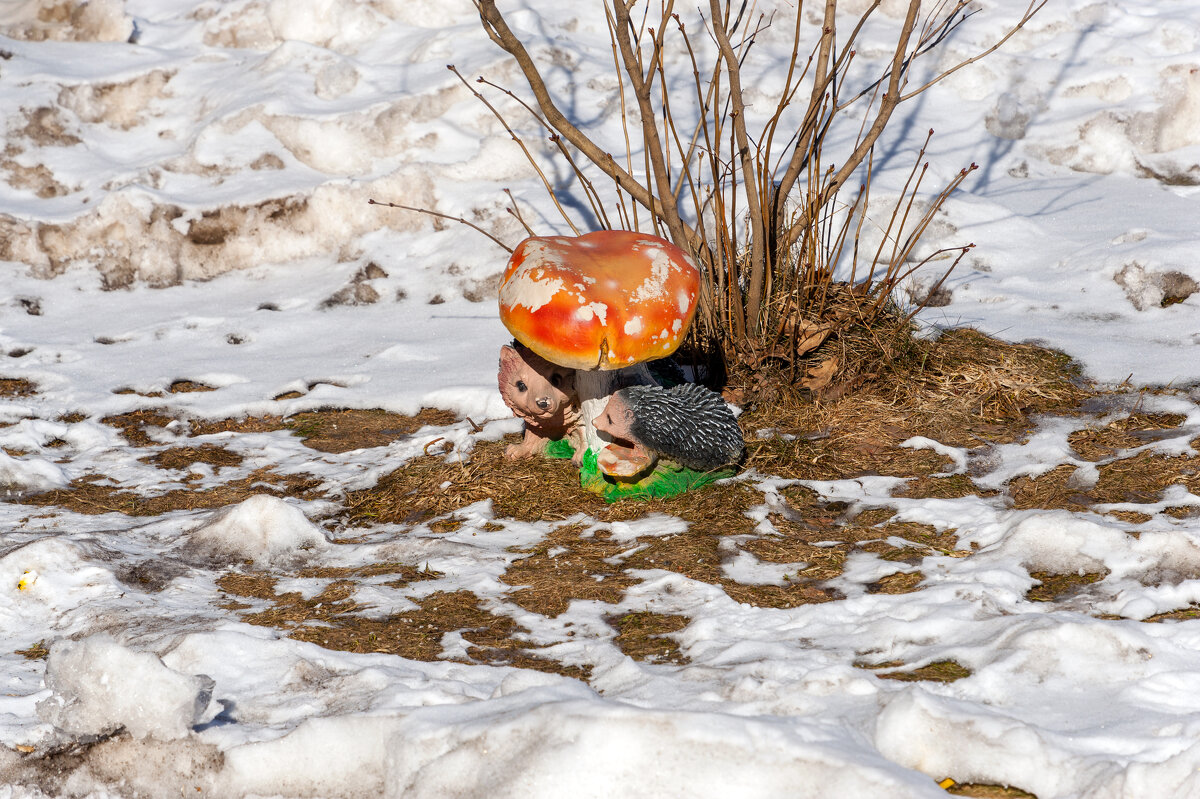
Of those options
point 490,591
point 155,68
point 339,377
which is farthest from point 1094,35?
point 155,68

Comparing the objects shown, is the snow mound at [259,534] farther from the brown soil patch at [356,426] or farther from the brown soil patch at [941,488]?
the brown soil patch at [941,488]

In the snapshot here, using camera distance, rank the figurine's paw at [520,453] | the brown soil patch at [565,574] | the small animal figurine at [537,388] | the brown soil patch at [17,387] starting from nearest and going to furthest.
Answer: the brown soil patch at [565,574]
the small animal figurine at [537,388]
the figurine's paw at [520,453]
the brown soil patch at [17,387]

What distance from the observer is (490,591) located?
2793 mm

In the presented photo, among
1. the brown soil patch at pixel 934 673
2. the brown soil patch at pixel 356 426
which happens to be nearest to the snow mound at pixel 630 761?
the brown soil patch at pixel 934 673

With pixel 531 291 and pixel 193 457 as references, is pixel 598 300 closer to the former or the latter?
pixel 531 291

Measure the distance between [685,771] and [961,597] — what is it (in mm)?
1111

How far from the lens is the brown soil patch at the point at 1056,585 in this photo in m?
2.47

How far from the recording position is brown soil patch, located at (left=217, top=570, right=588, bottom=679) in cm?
242

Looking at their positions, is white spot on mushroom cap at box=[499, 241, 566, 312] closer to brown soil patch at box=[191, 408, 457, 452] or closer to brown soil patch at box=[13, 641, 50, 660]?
brown soil patch at box=[191, 408, 457, 452]

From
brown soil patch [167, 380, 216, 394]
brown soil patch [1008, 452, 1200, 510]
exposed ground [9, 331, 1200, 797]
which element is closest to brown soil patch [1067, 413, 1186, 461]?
exposed ground [9, 331, 1200, 797]

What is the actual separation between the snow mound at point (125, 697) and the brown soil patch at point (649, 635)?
1017 millimetres

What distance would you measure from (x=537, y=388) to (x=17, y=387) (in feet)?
10.7

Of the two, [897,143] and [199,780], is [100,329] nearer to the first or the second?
[199,780]

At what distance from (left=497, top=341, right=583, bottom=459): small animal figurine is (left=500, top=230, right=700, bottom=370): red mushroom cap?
0.24 metres
